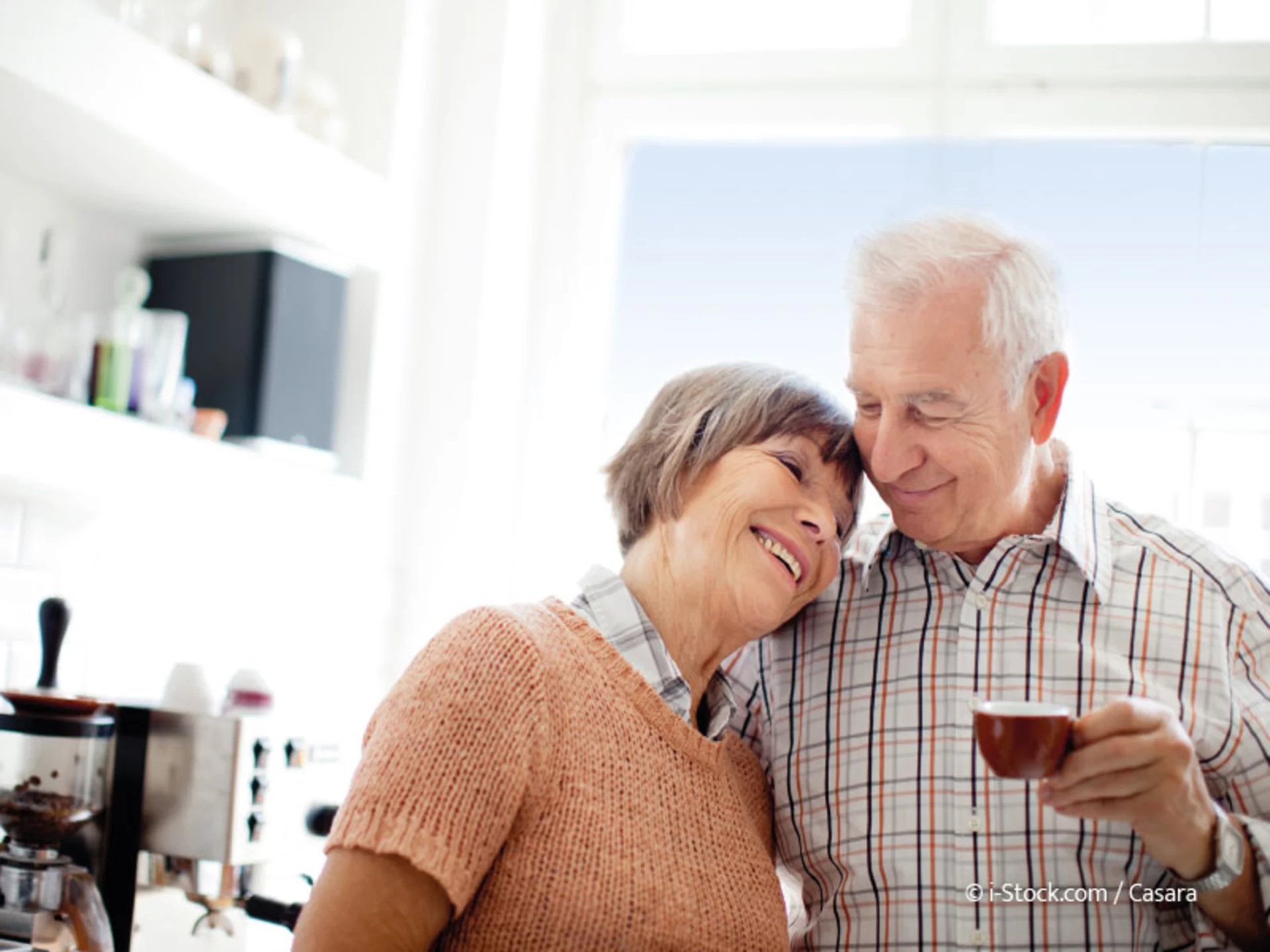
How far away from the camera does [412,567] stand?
293cm

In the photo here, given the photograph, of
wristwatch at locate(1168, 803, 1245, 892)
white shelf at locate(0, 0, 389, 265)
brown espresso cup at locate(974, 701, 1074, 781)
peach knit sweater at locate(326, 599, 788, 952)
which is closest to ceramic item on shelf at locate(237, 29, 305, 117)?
white shelf at locate(0, 0, 389, 265)

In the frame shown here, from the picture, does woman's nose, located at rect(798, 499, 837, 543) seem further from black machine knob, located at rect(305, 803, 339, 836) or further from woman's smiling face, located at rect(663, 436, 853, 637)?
black machine knob, located at rect(305, 803, 339, 836)

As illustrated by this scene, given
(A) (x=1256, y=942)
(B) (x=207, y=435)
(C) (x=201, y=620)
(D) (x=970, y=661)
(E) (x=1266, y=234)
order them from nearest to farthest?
(A) (x=1256, y=942) < (D) (x=970, y=661) < (B) (x=207, y=435) < (C) (x=201, y=620) < (E) (x=1266, y=234)

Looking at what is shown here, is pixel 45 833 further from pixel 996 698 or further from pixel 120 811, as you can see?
pixel 996 698

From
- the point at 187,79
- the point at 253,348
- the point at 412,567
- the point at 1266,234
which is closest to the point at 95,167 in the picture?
the point at 187,79

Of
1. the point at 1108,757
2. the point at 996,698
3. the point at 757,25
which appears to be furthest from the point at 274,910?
the point at 757,25

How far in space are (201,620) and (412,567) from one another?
0.59m

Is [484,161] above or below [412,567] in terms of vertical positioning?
above

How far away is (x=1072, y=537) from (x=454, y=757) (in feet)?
2.77

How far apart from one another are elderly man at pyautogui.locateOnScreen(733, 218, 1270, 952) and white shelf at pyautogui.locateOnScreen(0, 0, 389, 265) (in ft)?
3.59

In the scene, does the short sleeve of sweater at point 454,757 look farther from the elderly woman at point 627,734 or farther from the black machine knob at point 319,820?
the black machine knob at point 319,820

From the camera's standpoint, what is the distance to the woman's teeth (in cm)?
169

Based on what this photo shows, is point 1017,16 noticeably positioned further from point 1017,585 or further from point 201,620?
point 201,620

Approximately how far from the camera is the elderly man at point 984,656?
1582 mm
